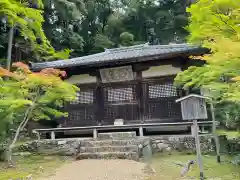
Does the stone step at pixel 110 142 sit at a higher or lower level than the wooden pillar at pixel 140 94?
lower

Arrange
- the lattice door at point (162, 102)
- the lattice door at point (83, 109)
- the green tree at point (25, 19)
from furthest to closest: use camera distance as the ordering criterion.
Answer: the lattice door at point (83, 109), the lattice door at point (162, 102), the green tree at point (25, 19)

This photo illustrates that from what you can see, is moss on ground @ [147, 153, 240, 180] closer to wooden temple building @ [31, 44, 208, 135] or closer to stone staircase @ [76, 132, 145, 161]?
stone staircase @ [76, 132, 145, 161]

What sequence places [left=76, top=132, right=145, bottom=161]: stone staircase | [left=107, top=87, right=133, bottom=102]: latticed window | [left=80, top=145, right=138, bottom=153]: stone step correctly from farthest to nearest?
[left=107, top=87, right=133, bottom=102]: latticed window
[left=80, top=145, right=138, bottom=153]: stone step
[left=76, top=132, right=145, bottom=161]: stone staircase

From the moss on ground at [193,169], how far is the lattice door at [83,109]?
13.5 feet

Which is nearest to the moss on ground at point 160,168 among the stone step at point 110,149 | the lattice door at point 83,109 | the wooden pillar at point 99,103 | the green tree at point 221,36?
the stone step at point 110,149

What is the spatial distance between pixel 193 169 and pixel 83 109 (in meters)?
6.26

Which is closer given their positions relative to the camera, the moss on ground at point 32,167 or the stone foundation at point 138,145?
the moss on ground at point 32,167

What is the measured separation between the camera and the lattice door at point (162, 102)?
10195mm

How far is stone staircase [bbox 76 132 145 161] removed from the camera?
8.09 metres

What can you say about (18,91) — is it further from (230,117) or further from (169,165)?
(230,117)

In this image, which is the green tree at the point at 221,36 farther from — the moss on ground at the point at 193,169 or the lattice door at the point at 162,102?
the lattice door at the point at 162,102

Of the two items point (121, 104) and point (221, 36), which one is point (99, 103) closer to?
point (121, 104)

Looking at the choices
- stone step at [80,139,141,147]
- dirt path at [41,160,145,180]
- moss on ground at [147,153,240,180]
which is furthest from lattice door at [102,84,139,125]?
dirt path at [41,160,145,180]

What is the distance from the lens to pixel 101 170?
6777 mm
